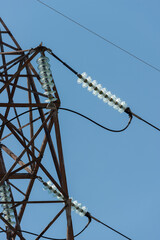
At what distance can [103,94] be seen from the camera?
56.0ft

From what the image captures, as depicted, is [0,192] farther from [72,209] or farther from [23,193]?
[72,209]

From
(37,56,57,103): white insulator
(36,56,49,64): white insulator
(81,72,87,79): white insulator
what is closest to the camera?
(37,56,57,103): white insulator

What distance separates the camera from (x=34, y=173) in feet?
56.9

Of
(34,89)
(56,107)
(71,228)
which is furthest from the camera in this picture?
(34,89)

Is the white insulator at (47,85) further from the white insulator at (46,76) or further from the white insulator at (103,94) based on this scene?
the white insulator at (103,94)

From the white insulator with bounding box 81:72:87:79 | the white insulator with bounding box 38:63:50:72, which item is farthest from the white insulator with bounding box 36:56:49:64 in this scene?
the white insulator with bounding box 81:72:87:79

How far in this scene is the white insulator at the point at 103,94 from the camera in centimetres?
1692

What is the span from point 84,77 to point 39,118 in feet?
6.92

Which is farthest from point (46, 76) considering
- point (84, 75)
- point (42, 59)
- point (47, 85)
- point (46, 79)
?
point (84, 75)

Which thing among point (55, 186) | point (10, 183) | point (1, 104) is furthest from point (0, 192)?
point (1, 104)

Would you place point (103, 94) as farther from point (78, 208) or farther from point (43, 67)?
point (78, 208)

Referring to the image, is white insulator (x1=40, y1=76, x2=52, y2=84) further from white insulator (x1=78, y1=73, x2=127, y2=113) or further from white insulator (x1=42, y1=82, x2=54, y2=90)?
white insulator (x1=78, y1=73, x2=127, y2=113)

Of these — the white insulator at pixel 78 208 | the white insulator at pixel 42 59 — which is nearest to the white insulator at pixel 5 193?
the white insulator at pixel 78 208

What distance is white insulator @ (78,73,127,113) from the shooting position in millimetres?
16922
